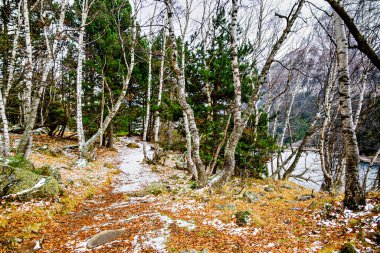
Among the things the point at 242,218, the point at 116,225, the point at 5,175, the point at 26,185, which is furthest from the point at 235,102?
the point at 5,175

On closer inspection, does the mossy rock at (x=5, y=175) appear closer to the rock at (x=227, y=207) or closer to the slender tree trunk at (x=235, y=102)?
the rock at (x=227, y=207)

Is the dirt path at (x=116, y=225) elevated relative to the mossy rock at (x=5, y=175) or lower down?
lower down

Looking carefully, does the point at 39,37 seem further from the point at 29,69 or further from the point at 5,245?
the point at 5,245

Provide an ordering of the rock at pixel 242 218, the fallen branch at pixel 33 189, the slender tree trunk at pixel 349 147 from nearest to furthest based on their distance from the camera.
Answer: the slender tree trunk at pixel 349 147 < the rock at pixel 242 218 < the fallen branch at pixel 33 189

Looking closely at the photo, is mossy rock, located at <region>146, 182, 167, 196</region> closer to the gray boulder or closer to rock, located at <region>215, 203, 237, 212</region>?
rock, located at <region>215, 203, 237, 212</region>

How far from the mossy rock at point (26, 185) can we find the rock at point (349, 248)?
677 centimetres

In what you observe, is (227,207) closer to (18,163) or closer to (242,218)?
(242,218)

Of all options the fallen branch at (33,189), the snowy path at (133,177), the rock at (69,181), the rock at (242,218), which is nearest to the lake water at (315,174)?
the rock at (242,218)

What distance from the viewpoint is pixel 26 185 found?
5457 millimetres

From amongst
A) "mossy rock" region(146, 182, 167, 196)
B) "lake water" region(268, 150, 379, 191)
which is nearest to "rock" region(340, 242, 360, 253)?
"mossy rock" region(146, 182, 167, 196)

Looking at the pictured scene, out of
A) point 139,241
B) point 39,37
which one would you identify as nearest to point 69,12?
point 39,37

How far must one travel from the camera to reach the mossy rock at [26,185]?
5.14 metres

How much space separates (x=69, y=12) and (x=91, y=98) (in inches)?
254

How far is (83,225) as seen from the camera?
16.4ft
